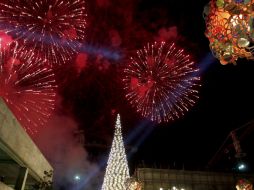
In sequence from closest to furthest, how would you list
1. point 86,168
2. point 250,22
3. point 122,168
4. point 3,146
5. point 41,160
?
point 250,22 → point 3,146 → point 41,160 → point 122,168 → point 86,168

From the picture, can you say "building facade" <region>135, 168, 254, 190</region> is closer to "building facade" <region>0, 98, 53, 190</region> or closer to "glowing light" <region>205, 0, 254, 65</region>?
"building facade" <region>0, 98, 53, 190</region>

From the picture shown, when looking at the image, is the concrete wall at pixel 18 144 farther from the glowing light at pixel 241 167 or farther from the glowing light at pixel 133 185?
the glowing light at pixel 241 167

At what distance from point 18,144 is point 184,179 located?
20.5 metres

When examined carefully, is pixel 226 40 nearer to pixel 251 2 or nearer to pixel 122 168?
pixel 251 2

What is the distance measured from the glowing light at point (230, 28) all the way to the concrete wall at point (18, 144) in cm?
813

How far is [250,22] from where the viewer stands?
4.80 m

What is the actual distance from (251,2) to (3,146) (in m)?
10.4

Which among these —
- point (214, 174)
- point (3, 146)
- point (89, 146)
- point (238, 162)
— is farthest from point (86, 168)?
point (3, 146)

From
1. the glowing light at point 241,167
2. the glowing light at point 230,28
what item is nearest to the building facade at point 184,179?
the glowing light at point 241,167

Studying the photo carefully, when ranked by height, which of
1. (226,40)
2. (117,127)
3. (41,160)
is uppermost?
(117,127)

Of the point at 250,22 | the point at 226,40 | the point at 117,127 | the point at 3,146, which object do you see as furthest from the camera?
the point at 117,127

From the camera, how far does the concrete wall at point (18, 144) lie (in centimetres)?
1059

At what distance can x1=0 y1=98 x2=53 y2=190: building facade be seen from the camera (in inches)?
425

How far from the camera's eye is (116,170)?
902 inches
